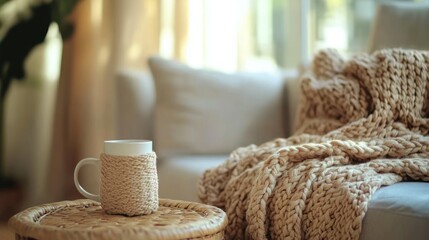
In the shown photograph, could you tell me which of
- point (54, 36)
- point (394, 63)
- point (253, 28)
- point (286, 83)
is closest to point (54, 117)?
point (54, 36)

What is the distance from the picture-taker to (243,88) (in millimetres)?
2109

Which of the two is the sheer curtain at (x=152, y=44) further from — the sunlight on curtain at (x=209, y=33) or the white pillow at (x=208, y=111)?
the white pillow at (x=208, y=111)

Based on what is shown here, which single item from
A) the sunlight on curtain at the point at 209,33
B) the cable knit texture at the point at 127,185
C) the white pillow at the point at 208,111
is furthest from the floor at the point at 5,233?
the cable knit texture at the point at 127,185

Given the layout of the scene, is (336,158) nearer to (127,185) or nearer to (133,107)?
(127,185)

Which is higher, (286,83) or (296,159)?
(286,83)

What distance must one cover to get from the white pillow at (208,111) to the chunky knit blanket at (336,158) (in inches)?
14.8

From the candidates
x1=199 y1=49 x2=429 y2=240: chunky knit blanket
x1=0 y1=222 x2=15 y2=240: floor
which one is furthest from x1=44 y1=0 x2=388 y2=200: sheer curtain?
x1=199 y1=49 x2=429 y2=240: chunky knit blanket

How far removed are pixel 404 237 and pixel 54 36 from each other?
2.10 metres

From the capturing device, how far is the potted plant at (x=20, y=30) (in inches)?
106

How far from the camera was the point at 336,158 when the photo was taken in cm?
131

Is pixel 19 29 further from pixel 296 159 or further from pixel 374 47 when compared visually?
pixel 296 159

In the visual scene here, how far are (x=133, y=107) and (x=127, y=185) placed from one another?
100 centimetres

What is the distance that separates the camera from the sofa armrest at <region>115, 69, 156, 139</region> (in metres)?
2.10

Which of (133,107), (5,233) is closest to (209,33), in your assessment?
(133,107)
